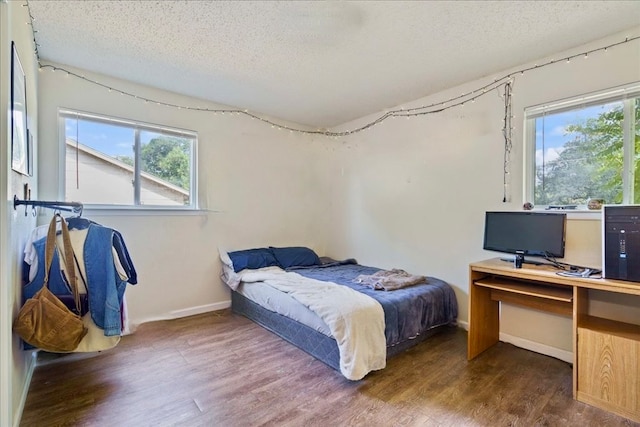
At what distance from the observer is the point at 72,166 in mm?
2963

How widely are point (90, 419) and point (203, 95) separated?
313 cm

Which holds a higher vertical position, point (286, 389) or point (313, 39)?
point (313, 39)

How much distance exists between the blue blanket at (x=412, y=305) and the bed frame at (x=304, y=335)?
11cm

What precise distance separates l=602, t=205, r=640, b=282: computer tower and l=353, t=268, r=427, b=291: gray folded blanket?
4.76 feet

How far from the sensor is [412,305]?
2.69m

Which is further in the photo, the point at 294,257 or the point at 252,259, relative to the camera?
the point at 294,257

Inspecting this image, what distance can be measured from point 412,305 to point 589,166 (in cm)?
182

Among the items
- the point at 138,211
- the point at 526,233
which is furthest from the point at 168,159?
the point at 526,233

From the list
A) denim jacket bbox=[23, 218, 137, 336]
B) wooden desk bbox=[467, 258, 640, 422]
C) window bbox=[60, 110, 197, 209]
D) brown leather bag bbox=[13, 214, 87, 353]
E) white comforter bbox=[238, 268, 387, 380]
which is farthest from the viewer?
window bbox=[60, 110, 197, 209]

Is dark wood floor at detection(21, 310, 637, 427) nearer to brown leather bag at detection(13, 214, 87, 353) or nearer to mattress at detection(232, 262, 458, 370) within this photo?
mattress at detection(232, 262, 458, 370)

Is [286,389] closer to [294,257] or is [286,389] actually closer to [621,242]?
[294,257]

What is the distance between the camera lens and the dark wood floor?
179 centimetres

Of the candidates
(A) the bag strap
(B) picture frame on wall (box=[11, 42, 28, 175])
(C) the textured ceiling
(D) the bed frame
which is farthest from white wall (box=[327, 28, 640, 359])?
(B) picture frame on wall (box=[11, 42, 28, 175])

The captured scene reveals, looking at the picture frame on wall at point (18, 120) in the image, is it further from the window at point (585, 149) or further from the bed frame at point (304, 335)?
the window at point (585, 149)
